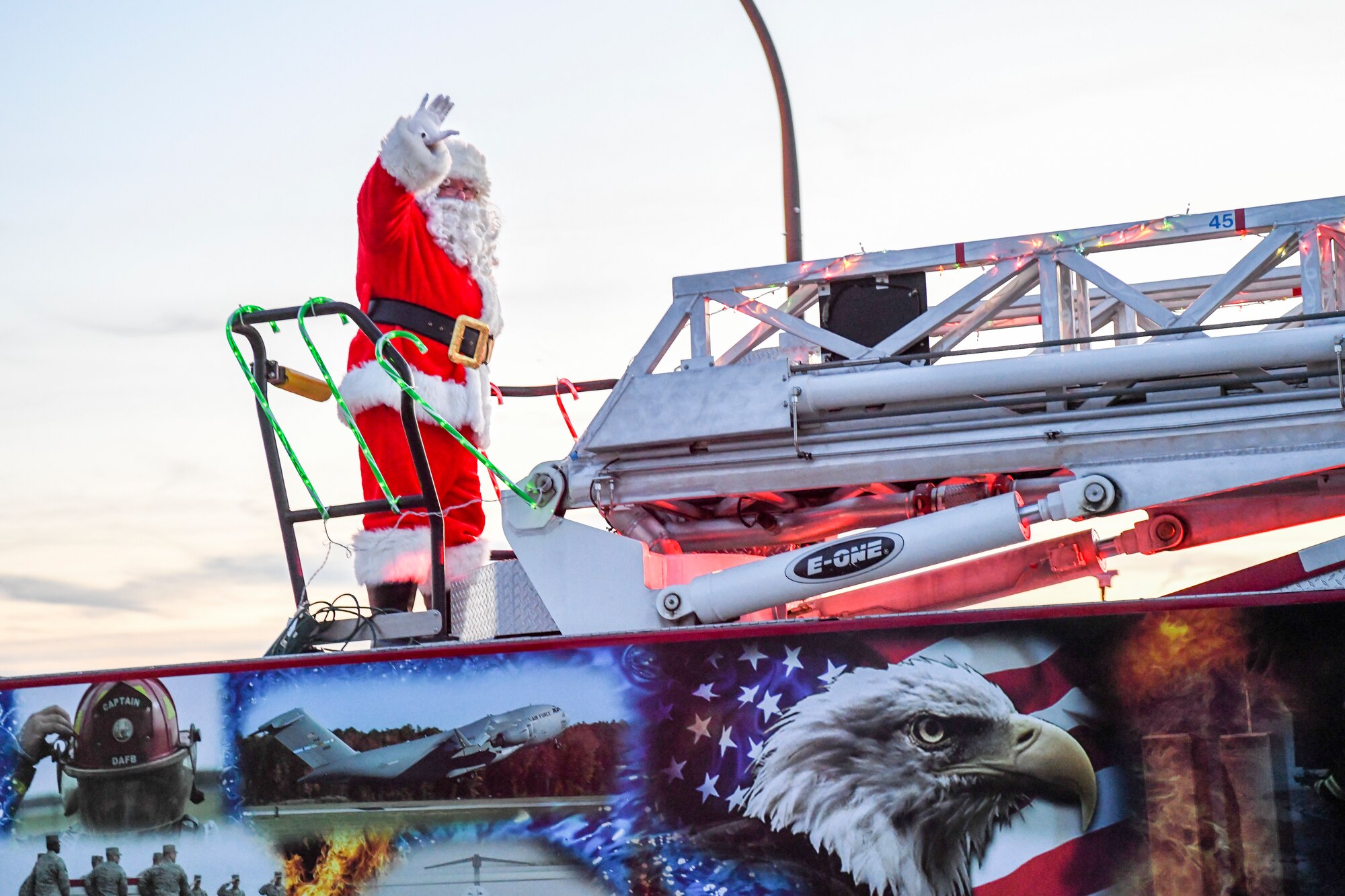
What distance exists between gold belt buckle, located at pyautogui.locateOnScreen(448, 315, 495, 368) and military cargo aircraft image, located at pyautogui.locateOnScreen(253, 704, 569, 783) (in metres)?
1.84

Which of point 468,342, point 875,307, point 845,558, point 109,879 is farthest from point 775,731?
point 468,342

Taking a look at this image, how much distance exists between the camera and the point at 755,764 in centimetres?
421

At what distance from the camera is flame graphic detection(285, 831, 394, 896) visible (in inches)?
179

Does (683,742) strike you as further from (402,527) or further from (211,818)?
(402,527)

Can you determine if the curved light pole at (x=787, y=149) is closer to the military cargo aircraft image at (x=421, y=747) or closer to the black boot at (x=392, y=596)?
the black boot at (x=392, y=596)

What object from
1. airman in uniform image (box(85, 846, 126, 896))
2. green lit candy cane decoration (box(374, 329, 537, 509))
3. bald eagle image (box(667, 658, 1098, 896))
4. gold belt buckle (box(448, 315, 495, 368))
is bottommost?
airman in uniform image (box(85, 846, 126, 896))

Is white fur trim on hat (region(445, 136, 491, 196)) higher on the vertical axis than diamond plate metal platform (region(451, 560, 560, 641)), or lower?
higher

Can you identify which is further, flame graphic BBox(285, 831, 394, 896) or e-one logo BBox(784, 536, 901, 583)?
e-one logo BBox(784, 536, 901, 583)

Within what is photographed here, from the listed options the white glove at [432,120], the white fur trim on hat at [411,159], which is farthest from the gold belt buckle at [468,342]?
the white glove at [432,120]

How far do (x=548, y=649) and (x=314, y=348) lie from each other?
1602 millimetres

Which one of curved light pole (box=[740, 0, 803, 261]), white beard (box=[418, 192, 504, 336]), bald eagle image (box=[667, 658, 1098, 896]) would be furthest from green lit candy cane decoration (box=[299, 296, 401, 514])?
curved light pole (box=[740, 0, 803, 261])

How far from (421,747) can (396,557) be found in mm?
1354

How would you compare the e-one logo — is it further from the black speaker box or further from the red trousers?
the red trousers

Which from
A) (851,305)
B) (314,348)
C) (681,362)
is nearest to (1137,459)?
(851,305)
